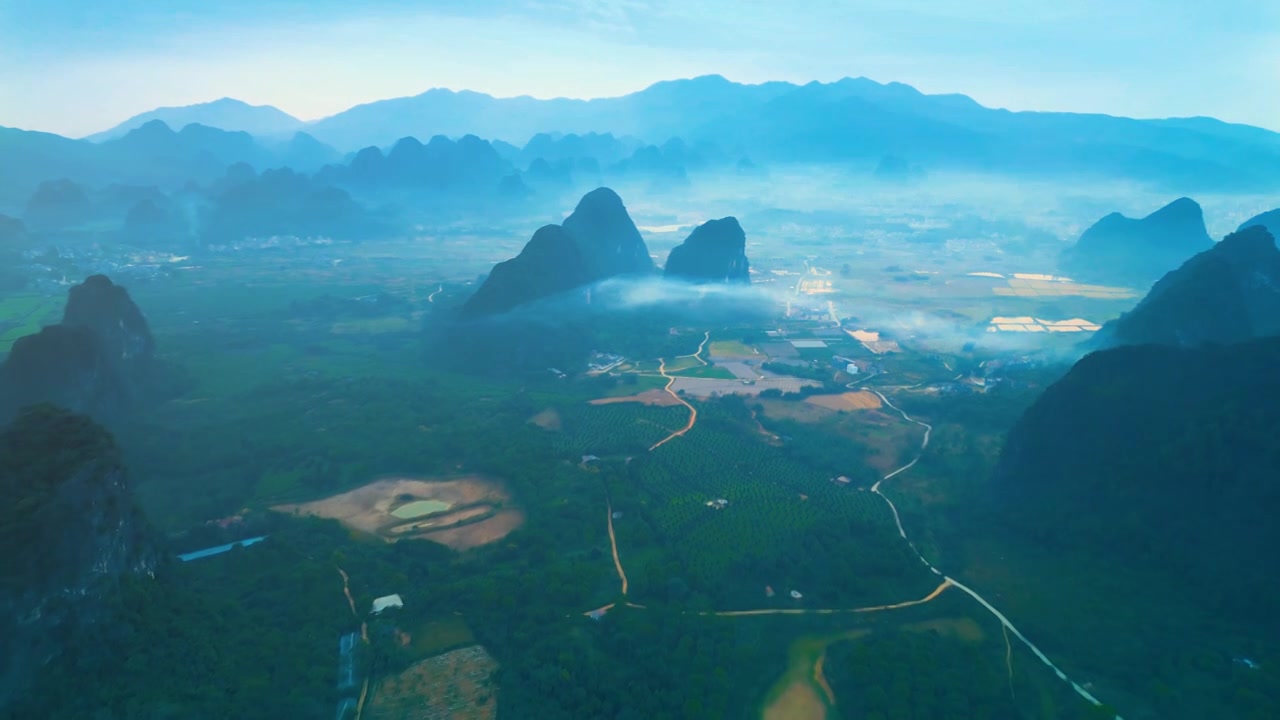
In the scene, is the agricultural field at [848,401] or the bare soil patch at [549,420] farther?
the agricultural field at [848,401]

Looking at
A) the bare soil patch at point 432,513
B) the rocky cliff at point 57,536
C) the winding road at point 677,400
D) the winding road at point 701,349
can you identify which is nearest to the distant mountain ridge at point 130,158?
the winding road at point 701,349

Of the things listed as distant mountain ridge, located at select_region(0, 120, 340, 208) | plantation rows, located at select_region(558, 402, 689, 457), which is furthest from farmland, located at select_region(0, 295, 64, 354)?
distant mountain ridge, located at select_region(0, 120, 340, 208)

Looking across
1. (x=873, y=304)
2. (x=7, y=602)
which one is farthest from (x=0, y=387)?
(x=873, y=304)

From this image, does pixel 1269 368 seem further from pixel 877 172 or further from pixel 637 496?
pixel 877 172

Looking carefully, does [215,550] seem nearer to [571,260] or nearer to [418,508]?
→ [418,508]

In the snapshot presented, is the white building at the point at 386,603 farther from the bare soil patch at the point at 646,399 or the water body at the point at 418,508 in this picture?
the bare soil patch at the point at 646,399

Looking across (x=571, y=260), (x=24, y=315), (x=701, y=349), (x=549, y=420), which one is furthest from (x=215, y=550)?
(x=24, y=315)

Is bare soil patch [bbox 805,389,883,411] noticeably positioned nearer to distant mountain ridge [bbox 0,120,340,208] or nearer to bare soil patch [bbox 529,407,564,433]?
bare soil patch [bbox 529,407,564,433]
